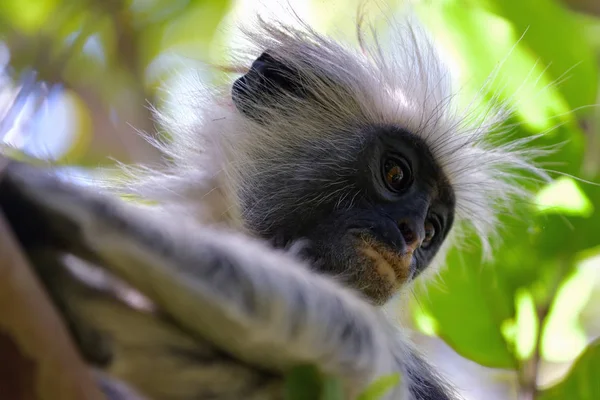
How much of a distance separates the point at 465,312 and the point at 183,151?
42.1 inches

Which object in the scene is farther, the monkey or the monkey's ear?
the monkey's ear

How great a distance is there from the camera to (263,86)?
250cm

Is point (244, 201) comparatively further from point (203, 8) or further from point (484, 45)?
point (203, 8)

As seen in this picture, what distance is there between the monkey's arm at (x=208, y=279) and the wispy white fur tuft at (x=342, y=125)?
1027mm

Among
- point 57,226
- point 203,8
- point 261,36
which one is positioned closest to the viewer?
point 57,226

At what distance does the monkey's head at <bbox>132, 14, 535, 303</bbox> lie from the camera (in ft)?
6.87

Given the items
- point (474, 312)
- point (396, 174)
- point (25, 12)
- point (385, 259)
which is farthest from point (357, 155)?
point (25, 12)

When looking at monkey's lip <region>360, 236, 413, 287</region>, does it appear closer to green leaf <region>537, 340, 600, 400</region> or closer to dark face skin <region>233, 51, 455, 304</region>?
dark face skin <region>233, 51, 455, 304</region>

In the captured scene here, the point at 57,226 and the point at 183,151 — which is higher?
the point at 57,226

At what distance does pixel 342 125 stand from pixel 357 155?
20cm

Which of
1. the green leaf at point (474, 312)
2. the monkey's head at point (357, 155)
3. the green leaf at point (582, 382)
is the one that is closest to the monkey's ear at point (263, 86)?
the monkey's head at point (357, 155)

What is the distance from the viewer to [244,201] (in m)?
2.27

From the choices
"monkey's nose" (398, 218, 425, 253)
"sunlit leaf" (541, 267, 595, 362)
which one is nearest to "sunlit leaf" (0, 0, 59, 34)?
"monkey's nose" (398, 218, 425, 253)

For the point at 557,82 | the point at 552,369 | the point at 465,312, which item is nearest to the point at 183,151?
the point at 465,312
